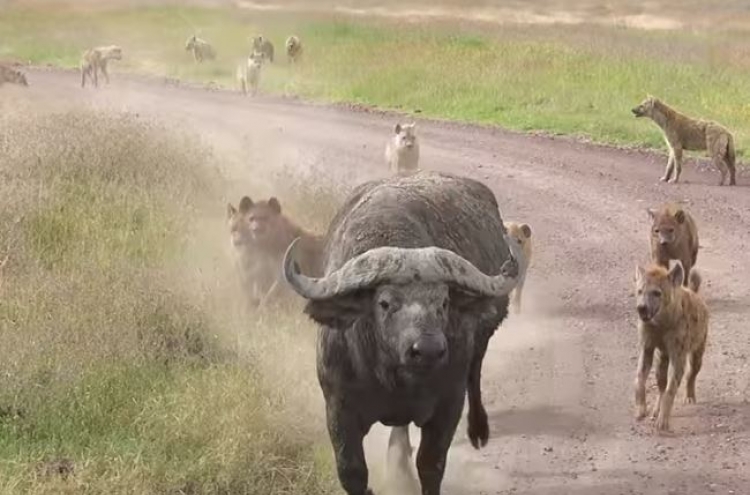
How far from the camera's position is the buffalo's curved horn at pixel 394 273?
6488 millimetres

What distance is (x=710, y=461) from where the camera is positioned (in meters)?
8.68

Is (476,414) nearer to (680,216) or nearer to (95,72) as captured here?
(680,216)

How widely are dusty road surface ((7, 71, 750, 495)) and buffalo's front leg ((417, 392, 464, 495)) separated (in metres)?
0.89

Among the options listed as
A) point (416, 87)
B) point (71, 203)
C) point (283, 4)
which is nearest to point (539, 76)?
point (416, 87)

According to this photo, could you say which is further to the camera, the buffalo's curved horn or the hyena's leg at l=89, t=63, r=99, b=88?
the hyena's leg at l=89, t=63, r=99, b=88

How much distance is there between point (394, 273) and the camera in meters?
6.48

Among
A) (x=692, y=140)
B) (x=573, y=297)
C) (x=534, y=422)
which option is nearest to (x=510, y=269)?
(x=534, y=422)

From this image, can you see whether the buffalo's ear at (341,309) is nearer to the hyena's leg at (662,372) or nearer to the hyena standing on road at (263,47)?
the hyena's leg at (662,372)

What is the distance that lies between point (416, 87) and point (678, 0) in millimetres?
10136

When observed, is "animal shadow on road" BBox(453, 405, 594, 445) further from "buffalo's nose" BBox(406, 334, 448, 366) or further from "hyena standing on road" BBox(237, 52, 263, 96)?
"hyena standing on road" BBox(237, 52, 263, 96)

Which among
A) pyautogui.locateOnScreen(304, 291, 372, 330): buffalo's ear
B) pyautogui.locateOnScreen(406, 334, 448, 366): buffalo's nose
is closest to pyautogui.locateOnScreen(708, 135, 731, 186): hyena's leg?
pyautogui.locateOnScreen(304, 291, 372, 330): buffalo's ear

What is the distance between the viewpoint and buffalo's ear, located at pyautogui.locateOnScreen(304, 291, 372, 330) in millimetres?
A: 6641

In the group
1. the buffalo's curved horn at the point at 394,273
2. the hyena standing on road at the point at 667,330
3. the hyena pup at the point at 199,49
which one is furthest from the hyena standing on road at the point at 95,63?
the buffalo's curved horn at the point at 394,273

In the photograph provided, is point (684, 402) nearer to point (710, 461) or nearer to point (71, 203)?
point (710, 461)
